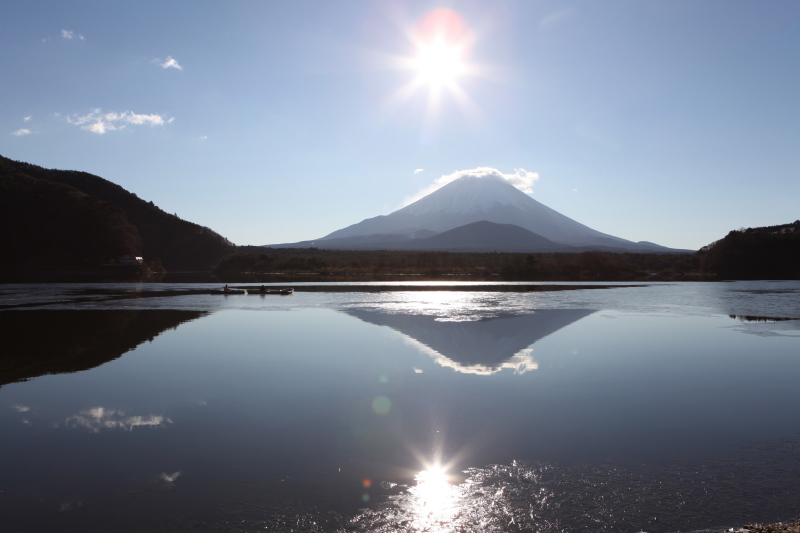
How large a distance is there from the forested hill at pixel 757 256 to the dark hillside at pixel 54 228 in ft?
267

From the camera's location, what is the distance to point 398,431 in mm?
8312

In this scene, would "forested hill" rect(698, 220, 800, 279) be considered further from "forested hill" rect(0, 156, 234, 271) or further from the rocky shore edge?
"forested hill" rect(0, 156, 234, 271)

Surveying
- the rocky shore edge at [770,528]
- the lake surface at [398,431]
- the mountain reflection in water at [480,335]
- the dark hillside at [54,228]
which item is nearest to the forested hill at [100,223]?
the dark hillside at [54,228]

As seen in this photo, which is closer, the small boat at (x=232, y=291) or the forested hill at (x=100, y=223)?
the small boat at (x=232, y=291)

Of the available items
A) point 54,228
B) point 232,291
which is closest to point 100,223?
point 54,228

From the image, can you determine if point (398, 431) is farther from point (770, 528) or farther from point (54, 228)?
point (54, 228)

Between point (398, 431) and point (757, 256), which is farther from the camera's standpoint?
point (757, 256)

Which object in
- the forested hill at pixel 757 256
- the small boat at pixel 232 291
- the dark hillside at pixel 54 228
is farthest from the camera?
the dark hillside at pixel 54 228

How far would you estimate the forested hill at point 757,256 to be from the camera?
205 feet

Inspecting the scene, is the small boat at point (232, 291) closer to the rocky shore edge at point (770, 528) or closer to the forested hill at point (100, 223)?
the rocky shore edge at point (770, 528)

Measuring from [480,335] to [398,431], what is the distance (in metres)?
10.4

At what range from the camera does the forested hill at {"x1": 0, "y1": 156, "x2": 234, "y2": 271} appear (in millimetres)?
77938

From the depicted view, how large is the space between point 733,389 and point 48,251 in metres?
85.0

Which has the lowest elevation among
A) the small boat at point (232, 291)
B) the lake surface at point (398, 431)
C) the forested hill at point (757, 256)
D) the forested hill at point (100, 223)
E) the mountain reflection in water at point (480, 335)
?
the lake surface at point (398, 431)
